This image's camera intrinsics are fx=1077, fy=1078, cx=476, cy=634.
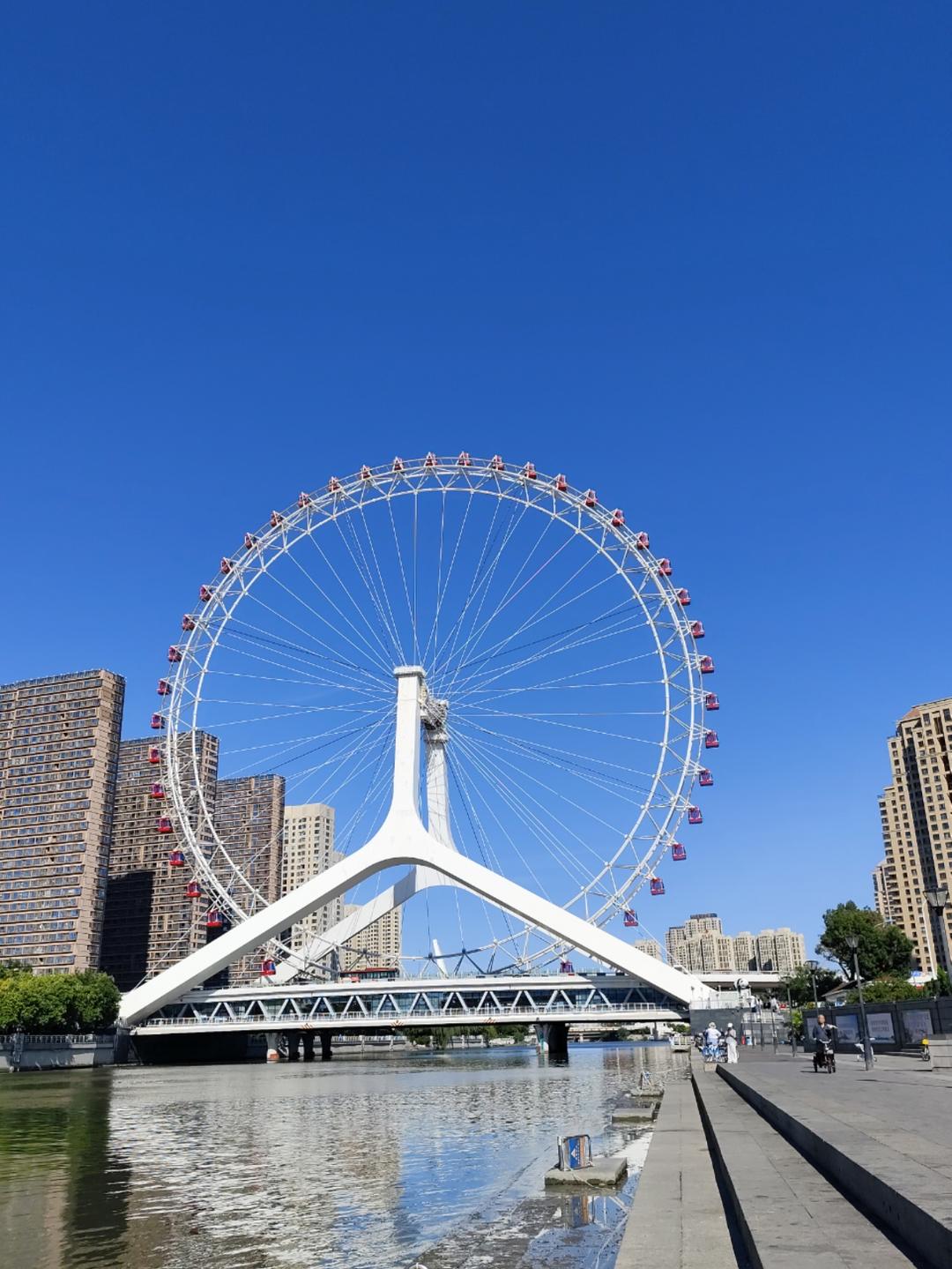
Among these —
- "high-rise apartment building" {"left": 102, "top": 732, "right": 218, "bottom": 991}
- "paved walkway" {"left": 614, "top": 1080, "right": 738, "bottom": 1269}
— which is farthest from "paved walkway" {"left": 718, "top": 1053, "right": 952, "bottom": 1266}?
"high-rise apartment building" {"left": 102, "top": 732, "right": 218, "bottom": 991}

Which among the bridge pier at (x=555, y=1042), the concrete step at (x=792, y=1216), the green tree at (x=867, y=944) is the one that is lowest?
the bridge pier at (x=555, y=1042)

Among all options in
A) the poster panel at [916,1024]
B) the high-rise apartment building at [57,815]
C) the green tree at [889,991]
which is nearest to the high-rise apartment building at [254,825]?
the high-rise apartment building at [57,815]

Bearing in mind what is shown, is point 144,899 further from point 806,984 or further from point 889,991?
point 889,991

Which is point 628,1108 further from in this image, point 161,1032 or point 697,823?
point 161,1032

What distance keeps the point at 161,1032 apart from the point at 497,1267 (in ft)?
241

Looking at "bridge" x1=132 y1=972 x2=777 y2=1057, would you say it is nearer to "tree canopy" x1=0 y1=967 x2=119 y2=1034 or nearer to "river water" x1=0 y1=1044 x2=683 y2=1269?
"tree canopy" x1=0 y1=967 x2=119 y2=1034

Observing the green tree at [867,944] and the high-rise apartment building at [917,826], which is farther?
the high-rise apartment building at [917,826]

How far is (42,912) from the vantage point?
114938 millimetres

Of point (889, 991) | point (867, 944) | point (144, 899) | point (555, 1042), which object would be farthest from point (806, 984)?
point (144, 899)

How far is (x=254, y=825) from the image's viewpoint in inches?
6348

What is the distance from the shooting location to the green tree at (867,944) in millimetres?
87250

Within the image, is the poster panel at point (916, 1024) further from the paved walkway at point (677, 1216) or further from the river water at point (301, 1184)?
the paved walkway at point (677, 1216)

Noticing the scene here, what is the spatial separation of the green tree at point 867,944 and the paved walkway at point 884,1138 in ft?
226

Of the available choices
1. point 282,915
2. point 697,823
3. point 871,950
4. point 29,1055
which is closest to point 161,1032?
point 29,1055
